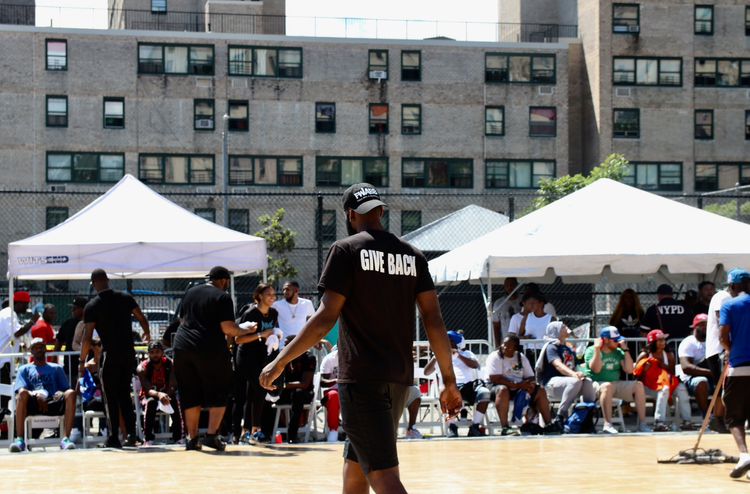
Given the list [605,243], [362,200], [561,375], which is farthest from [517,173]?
[362,200]

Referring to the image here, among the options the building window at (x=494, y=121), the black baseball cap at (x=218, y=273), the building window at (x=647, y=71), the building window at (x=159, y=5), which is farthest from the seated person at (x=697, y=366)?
the building window at (x=159, y=5)

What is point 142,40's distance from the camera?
4450 centimetres

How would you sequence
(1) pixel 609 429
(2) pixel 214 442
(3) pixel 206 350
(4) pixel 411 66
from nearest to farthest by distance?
(3) pixel 206 350, (2) pixel 214 442, (1) pixel 609 429, (4) pixel 411 66

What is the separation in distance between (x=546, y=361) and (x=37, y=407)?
6014 mm

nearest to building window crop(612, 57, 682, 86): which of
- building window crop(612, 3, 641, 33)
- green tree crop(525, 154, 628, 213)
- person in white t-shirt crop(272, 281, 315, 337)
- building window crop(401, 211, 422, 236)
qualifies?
building window crop(612, 3, 641, 33)

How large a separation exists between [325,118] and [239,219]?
6833 mm

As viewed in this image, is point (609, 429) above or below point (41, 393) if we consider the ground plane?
below

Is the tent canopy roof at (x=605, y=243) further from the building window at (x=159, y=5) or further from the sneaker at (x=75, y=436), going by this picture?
the building window at (x=159, y=5)

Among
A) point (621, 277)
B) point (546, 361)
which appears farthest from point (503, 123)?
point (546, 361)

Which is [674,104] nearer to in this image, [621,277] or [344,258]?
[621,277]

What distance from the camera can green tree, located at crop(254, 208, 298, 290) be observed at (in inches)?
1508

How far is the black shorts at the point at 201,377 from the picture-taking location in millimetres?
10086

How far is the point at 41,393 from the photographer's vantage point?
35.6ft

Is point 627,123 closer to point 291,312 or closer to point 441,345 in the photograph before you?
point 291,312
